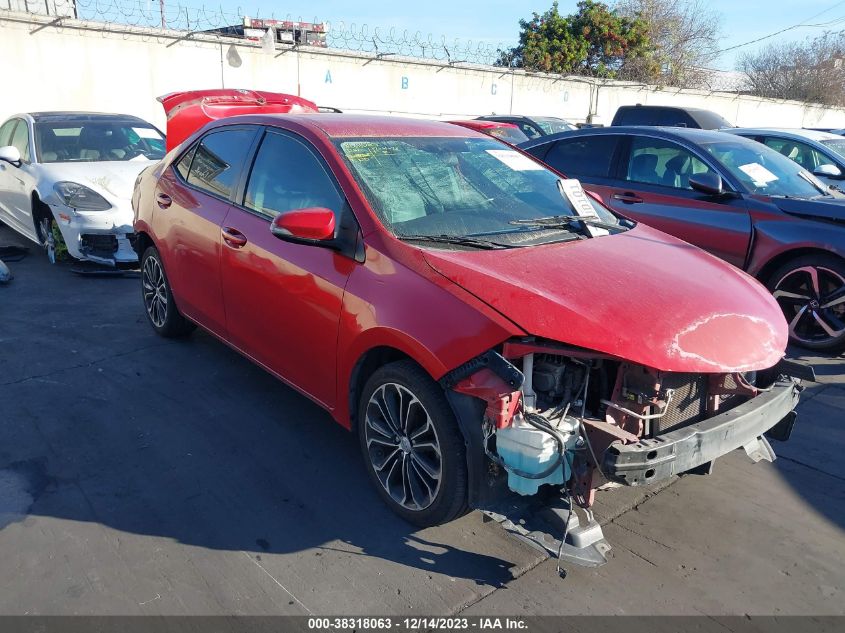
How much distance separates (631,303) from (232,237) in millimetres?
2387

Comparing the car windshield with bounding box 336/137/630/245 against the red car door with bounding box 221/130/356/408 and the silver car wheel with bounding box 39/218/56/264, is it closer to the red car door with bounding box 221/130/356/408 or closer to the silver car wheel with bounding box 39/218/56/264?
the red car door with bounding box 221/130/356/408

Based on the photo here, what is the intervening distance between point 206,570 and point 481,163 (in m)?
2.57

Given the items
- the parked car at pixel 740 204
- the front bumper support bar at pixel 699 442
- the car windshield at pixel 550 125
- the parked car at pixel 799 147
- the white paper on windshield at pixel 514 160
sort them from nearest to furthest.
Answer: the front bumper support bar at pixel 699 442, the white paper on windshield at pixel 514 160, the parked car at pixel 740 204, the parked car at pixel 799 147, the car windshield at pixel 550 125

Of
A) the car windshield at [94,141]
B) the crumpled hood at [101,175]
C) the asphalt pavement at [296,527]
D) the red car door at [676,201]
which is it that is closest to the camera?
the asphalt pavement at [296,527]

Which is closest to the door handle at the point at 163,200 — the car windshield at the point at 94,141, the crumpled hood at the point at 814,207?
the car windshield at the point at 94,141

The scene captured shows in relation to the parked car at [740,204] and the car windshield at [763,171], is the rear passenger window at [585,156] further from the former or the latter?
the car windshield at [763,171]

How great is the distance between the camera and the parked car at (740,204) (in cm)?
537

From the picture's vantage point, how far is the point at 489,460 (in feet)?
8.95

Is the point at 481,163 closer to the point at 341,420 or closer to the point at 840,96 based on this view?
the point at 341,420

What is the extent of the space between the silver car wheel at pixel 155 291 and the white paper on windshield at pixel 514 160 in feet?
8.86

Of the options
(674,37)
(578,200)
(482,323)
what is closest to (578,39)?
(674,37)

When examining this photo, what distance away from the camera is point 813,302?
5.43 m

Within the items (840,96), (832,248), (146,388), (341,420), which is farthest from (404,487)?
(840,96)

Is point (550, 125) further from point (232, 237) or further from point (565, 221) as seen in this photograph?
point (232, 237)
